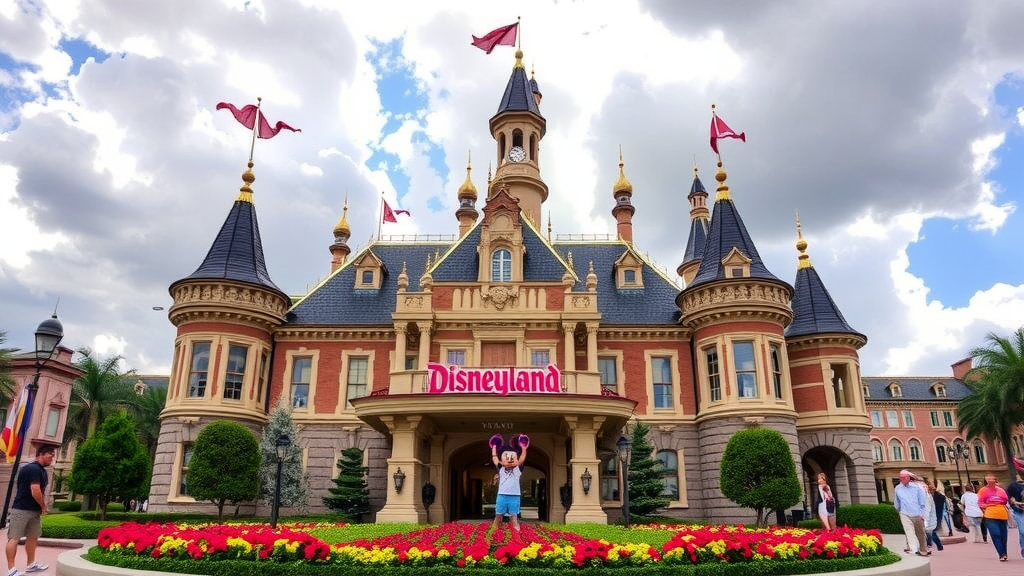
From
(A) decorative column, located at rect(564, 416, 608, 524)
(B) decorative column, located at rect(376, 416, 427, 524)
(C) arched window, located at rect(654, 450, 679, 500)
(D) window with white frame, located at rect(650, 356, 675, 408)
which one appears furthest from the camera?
(D) window with white frame, located at rect(650, 356, 675, 408)

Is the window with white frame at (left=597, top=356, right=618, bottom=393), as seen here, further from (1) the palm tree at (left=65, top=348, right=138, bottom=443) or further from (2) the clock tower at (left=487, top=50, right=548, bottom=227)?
(1) the palm tree at (left=65, top=348, right=138, bottom=443)

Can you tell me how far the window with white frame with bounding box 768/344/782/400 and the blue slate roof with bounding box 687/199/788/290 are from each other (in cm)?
296

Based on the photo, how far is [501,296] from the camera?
30.0 m

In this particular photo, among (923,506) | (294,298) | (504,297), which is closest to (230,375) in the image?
(294,298)

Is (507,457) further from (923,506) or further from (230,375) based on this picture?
→ (230,375)

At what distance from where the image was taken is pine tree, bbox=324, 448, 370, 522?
27172 mm

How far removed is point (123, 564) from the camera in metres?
11.7

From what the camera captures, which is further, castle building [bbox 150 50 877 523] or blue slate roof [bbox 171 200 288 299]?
blue slate roof [bbox 171 200 288 299]

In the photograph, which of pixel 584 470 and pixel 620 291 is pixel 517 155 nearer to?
pixel 620 291

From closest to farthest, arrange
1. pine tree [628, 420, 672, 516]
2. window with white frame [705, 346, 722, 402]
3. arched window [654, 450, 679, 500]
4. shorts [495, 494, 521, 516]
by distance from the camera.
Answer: shorts [495, 494, 521, 516] → pine tree [628, 420, 672, 516] → window with white frame [705, 346, 722, 402] → arched window [654, 450, 679, 500]

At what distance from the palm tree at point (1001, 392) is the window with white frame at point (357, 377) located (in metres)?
40.4

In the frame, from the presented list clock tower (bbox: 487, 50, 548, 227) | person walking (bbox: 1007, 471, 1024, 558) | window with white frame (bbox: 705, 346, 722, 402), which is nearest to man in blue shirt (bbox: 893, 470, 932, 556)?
person walking (bbox: 1007, 471, 1024, 558)

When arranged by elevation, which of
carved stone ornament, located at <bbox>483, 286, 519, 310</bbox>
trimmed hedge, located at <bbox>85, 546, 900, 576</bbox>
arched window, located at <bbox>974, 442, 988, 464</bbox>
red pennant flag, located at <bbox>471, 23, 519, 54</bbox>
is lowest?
trimmed hedge, located at <bbox>85, 546, 900, 576</bbox>

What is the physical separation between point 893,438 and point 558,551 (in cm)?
6827
